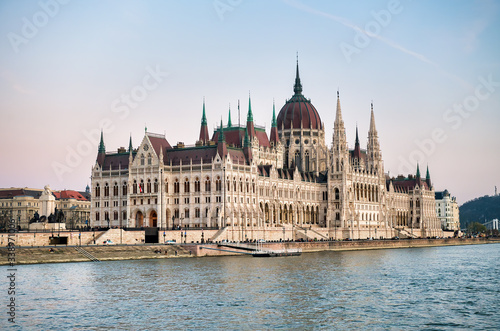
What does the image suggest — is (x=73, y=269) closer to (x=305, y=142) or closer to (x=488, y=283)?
(x=488, y=283)

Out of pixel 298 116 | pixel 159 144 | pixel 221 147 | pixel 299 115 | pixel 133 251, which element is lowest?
pixel 133 251

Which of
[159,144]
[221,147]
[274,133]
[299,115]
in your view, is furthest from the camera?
[299,115]

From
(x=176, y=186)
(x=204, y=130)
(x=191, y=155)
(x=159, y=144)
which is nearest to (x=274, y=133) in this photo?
(x=204, y=130)

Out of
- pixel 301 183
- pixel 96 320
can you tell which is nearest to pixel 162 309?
pixel 96 320

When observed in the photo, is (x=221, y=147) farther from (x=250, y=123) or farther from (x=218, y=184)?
(x=250, y=123)

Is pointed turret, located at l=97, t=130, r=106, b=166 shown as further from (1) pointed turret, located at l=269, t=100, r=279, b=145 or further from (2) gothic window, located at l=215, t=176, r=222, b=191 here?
(1) pointed turret, located at l=269, t=100, r=279, b=145

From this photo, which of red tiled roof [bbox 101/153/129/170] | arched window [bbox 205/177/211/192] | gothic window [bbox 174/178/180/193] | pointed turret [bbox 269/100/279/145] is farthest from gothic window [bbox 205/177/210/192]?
pointed turret [bbox 269/100/279/145]
